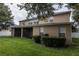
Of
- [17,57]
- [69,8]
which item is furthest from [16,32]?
[69,8]

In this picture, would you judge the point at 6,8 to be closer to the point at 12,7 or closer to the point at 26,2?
the point at 12,7

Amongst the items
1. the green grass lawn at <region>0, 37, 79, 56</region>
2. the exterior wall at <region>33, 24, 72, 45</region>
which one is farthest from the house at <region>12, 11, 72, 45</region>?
the green grass lawn at <region>0, 37, 79, 56</region>

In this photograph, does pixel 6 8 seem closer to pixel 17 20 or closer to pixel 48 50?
pixel 17 20

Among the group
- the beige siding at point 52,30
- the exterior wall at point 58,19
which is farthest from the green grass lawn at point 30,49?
the exterior wall at point 58,19

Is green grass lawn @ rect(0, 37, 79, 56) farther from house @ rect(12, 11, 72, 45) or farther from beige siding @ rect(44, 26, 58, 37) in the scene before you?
beige siding @ rect(44, 26, 58, 37)

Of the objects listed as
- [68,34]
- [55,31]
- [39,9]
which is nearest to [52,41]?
[55,31]

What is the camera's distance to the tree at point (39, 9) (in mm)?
2783

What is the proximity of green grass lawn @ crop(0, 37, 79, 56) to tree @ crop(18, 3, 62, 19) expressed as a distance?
515 millimetres

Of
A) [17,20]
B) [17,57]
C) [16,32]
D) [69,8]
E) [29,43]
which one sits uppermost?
[69,8]

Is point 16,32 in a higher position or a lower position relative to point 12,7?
lower

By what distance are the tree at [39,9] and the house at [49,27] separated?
81 mm

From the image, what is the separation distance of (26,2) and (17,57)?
0.93 m

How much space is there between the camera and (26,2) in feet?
9.08

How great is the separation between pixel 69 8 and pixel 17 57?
3.92 ft
